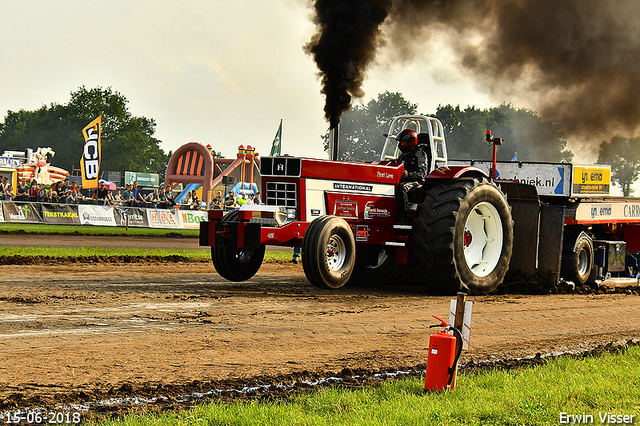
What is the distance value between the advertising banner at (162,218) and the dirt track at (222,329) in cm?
1642

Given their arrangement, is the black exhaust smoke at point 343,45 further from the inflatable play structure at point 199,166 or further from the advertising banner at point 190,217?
the inflatable play structure at point 199,166

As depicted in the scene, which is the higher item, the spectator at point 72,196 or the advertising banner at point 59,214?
the spectator at point 72,196

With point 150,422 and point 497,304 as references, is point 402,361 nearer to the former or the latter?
point 150,422

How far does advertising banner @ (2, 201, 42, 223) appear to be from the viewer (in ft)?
86.0

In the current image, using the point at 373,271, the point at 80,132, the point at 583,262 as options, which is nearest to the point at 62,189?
the point at 373,271

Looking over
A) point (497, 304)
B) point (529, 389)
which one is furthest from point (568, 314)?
point (529, 389)

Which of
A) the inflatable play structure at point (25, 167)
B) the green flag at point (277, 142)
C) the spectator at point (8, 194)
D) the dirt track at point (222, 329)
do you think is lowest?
the dirt track at point (222, 329)

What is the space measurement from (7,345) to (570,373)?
461 cm

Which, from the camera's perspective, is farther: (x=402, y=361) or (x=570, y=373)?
(x=402, y=361)

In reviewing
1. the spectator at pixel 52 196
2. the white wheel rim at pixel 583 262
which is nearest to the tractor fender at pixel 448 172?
the white wheel rim at pixel 583 262

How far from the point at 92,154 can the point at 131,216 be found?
4183mm

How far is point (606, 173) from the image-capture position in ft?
51.7

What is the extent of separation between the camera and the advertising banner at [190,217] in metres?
28.4

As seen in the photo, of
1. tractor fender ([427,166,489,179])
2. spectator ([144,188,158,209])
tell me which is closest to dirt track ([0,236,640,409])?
tractor fender ([427,166,489,179])
